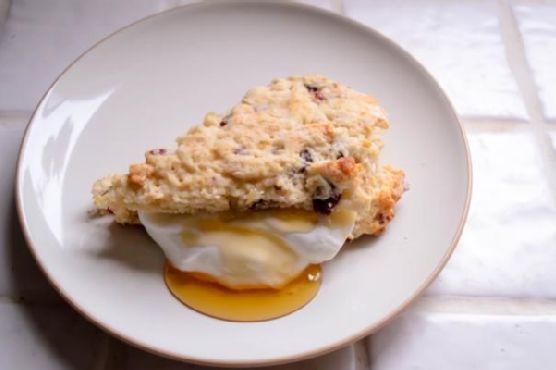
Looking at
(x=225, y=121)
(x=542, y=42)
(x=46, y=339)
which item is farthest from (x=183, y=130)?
(x=542, y=42)

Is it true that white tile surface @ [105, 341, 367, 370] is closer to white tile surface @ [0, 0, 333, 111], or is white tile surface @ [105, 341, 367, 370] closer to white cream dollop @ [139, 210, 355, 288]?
white cream dollop @ [139, 210, 355, 288]

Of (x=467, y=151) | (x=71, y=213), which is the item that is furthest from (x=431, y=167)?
(x=71, y=213)

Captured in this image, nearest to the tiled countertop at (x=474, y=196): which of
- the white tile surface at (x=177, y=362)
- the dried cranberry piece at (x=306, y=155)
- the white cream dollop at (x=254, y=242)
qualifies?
the white tile surface at (x=177, y=362)

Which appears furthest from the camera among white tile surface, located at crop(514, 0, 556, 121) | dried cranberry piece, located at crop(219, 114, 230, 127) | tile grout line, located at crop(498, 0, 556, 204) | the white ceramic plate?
white tile surface, located at crop(514, 0, 556, 121)

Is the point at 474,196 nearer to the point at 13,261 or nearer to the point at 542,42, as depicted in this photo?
the point at 542,42

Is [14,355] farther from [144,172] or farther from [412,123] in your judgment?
[412,123]

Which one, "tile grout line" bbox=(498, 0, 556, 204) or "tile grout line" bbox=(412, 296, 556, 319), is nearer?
"tile grout line" bbox=(412, 296, 556, 319)

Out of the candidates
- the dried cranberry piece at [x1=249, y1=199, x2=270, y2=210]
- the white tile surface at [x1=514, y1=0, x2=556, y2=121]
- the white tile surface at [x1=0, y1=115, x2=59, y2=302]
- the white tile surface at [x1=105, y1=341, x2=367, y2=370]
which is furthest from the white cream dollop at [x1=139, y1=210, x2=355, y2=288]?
the white tile surface at [x1=514, y1=0, x2=556, y2=121]
